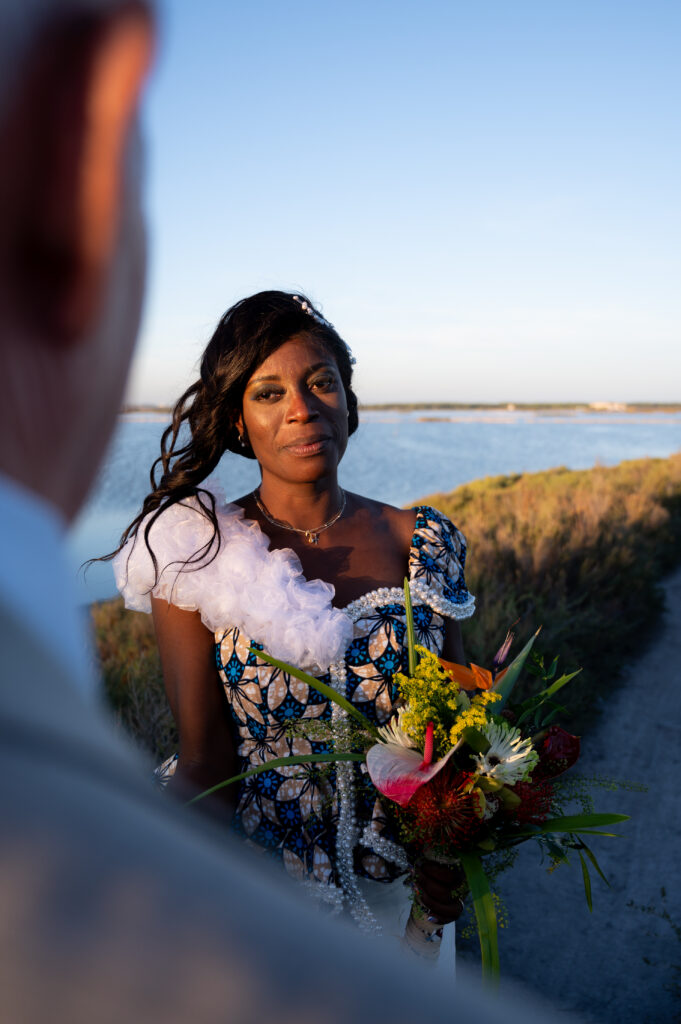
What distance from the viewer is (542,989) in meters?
3.73

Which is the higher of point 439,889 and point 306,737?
point 306,737

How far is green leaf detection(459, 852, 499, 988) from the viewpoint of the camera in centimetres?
167

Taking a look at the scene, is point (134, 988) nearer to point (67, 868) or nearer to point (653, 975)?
point (67, 868)

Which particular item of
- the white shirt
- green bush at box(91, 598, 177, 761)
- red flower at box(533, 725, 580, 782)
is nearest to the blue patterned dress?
red flower at box(533, 725, 580, 782)

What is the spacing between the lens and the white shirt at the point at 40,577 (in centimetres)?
29

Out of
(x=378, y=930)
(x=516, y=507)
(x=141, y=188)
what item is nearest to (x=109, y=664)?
(x=378, y=930)

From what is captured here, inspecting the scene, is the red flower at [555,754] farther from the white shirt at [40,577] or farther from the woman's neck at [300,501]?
the white shirt at [40,577]

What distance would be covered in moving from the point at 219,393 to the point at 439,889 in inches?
69.3

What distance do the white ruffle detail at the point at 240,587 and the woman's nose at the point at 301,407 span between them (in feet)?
1.41

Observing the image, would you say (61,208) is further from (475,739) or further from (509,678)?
(509,678)

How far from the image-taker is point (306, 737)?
245 centimetres

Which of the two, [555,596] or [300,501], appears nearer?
[300,501]

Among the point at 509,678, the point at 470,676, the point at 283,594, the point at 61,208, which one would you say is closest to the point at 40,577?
the point at 61,208

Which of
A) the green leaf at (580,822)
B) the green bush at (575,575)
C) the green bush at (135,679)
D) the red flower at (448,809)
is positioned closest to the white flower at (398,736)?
the red flower at (448,809)
